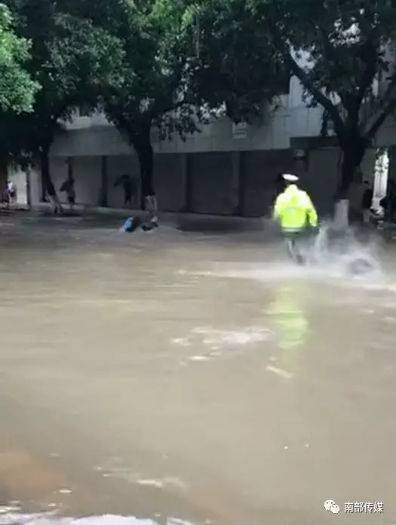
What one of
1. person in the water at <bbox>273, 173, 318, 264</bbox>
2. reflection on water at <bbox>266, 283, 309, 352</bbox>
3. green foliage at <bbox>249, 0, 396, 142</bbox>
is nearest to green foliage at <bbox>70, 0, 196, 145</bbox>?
green foliage at <bbox>249, 0, 396, 142</bbox>

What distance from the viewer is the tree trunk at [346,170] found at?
20203 millimetres

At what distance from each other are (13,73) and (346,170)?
10.1 meters

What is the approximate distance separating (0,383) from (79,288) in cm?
487

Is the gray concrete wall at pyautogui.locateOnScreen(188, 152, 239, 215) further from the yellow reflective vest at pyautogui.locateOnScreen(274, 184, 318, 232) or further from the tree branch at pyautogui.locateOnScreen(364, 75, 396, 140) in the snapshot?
the yellow reflective vest at pyautogui.locateOnScreen(274, 184, 318, 232)

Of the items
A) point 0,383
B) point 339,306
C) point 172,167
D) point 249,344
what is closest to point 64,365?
point 0,383

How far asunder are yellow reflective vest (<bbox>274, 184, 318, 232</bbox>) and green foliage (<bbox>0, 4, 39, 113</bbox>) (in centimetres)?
505

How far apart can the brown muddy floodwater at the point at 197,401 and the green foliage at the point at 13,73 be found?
148 inches

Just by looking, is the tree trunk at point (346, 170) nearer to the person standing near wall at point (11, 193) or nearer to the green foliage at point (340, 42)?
the green foliage at point (340, 42)

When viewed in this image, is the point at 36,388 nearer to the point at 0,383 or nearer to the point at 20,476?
the point at 0,383

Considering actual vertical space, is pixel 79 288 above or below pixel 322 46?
below

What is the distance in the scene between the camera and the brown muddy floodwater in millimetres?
4039

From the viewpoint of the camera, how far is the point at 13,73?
13.3m

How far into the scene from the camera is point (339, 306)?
941cm

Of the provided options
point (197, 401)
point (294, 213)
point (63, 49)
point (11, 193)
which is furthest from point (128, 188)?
point (197, 401)
